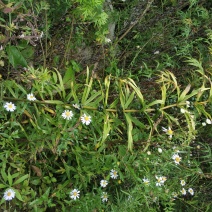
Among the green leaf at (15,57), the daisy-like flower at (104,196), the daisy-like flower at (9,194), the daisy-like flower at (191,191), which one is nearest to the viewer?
the daisy-like flower at (9,194)

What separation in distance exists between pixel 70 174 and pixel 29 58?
2.82ft

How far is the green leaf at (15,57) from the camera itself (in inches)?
91.9

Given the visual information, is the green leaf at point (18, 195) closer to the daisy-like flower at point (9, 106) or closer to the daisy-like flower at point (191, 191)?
Result: the daisy-like flower at point (9, 106)

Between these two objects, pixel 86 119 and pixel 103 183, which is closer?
pixel 86 119

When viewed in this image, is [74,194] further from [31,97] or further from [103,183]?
[31,97]

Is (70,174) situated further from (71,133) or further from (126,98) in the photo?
(126,98)

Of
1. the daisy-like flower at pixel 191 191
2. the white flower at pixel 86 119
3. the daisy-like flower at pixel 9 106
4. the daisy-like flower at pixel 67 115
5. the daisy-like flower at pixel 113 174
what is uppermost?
the daisy-like flower at pixel 9 106

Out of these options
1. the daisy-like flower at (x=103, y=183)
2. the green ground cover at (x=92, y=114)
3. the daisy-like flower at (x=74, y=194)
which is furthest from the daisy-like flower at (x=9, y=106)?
the daisy-like flower at (x=103, y=183)

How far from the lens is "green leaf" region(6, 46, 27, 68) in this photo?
2334mm

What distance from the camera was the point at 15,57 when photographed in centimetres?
236

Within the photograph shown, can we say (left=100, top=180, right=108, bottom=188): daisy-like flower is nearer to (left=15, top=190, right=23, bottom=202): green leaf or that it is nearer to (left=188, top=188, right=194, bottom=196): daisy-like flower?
(left=15, top=190, right=23, bottom=202): green leaf

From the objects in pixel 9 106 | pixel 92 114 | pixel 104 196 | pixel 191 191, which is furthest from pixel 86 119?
pixel 191 191

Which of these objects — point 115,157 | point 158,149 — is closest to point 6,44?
point 115,157

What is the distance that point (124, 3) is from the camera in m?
3.17
